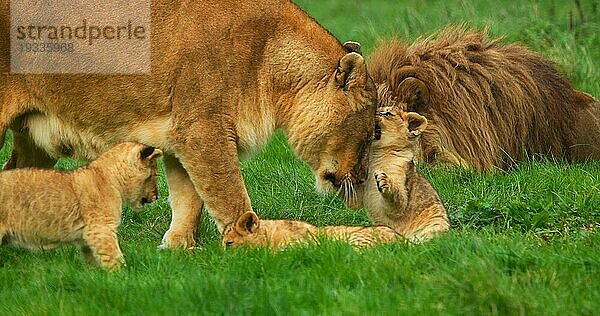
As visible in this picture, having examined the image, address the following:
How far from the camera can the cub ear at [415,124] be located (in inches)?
288

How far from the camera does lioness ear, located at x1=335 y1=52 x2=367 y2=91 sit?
22.7ft

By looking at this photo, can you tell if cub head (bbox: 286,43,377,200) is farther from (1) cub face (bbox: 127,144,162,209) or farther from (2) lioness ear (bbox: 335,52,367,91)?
(1) cub face (bbox: 127,144,162,209)

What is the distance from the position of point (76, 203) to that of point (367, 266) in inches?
60.6

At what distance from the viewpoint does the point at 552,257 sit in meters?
5.72

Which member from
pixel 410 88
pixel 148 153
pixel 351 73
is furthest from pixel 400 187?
pixel 148 153

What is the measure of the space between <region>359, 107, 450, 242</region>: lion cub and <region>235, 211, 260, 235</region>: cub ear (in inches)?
34.4

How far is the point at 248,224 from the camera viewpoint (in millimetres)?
6457

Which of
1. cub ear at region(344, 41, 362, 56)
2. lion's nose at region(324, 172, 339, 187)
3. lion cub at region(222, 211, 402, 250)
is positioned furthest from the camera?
cub ear at region(344, 41, 362, 56)

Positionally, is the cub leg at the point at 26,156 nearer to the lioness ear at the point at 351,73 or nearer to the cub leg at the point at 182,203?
the cub leg at the point at 182,203

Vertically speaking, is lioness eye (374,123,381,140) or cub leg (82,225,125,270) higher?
lioness eye (374,123,381,140)

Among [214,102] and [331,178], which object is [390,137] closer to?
[331,178]

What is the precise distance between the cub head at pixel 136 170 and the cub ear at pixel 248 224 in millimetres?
499

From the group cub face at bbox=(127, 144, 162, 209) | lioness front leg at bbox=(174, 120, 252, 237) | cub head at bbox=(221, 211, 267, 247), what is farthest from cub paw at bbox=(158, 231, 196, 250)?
cub face at bbox=(127, 144, 162, 209)

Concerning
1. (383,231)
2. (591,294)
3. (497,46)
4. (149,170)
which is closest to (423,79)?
(497,46)
